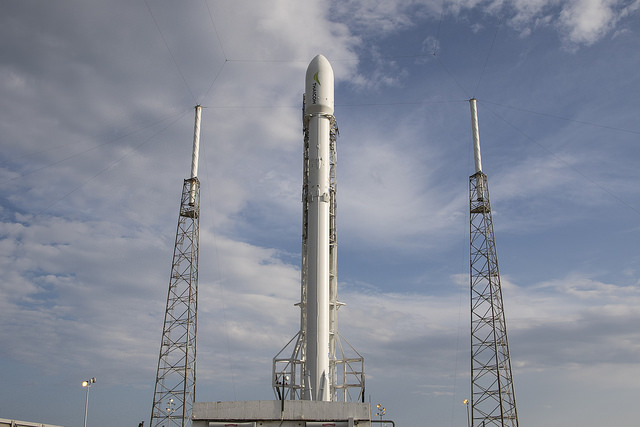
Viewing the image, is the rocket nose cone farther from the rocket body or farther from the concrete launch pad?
the concrete launch pad

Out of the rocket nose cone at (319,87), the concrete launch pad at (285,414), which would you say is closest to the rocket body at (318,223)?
the rocket nose cone at (319,87)

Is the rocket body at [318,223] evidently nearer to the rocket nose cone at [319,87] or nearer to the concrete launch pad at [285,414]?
the rocket nose cone at [319,87]

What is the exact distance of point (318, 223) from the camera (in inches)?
1703

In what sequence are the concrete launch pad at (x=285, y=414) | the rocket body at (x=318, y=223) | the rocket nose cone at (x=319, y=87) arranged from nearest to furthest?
the concrete launch pad at (x=285, y=414)
the rocket body at (x=318, y=223)
the rocket nose cone at (x=319, y=87)

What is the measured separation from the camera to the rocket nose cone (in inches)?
1834

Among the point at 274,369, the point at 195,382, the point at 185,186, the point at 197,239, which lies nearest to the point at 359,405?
the point at 274,369

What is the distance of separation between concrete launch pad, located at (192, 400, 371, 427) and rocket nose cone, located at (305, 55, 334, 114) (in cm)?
2247

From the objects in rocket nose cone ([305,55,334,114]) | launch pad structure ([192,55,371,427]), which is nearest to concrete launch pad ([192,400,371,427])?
launch pad structure ([192,55,371,427])

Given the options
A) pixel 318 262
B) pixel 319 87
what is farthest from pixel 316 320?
pixel 319 87

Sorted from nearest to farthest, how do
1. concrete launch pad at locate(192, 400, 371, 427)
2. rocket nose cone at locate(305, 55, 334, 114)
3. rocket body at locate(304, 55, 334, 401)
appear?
1. concrete launch pad at locate(192, 400, 371, 427)
2. rocket body at locate(304, 55, 334, 401)
3. rocket nose cone at locate(305, 55, 334, 114)

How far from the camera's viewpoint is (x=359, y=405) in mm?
33625

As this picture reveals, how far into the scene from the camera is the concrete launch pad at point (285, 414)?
33.0m

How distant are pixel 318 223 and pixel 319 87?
11110mm

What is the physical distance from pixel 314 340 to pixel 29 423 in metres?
17.6
